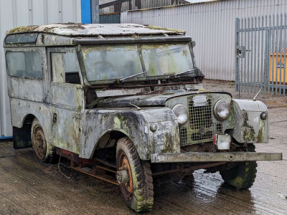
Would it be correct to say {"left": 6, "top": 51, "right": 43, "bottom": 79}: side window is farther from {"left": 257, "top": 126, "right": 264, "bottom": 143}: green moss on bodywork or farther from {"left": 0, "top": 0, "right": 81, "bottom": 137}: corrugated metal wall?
{"left": 257, "top": 126, "right": 264, "bottom": 143}: green moss on bodywork

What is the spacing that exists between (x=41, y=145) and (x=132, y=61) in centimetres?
226

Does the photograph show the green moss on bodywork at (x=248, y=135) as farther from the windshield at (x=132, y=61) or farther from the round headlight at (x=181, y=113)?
the windshield at (x=132, y=61)

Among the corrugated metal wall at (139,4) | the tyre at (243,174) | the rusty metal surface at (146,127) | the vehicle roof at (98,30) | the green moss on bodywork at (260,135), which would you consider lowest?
the tyre at (243,174)

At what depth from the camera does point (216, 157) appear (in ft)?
16.9

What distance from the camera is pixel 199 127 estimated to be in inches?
220

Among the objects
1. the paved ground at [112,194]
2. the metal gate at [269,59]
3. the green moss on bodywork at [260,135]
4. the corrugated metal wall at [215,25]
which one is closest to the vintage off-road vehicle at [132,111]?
the green moss on bodywork at [260,135]

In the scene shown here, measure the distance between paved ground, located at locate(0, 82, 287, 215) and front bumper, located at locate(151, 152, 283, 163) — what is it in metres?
0.65

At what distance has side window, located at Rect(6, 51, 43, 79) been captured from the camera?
7217 mm

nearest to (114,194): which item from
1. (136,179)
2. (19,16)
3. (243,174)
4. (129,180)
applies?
(129,180)

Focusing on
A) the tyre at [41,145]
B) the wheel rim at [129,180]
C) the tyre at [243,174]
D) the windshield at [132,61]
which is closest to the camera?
the wheel rim at [129,180]

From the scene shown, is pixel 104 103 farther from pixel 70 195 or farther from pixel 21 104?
pixel 21 104

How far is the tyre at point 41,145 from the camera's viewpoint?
23.5 feet

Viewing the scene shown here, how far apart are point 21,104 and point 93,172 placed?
2.21 meters

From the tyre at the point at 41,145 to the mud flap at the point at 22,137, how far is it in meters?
0.54
